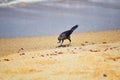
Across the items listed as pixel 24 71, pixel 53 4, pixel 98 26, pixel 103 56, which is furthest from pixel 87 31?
pixel 24 71

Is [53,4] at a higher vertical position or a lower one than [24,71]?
higher

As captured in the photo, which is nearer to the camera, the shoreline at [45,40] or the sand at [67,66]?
the sand at [67,66]

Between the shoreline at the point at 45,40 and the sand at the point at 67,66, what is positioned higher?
the shoreline at the point at 45,40

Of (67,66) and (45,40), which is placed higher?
(45,40)

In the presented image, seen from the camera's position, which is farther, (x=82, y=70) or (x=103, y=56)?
(x=103, y=56)

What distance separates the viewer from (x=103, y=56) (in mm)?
11383

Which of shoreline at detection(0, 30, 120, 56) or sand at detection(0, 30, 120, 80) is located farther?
shoreline at detection(0, 30, 120, 56)

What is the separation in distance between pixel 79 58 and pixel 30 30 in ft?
39.4

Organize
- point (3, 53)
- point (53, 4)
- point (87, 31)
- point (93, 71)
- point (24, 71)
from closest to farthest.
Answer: point (93, 71) < point (24, 71) < point (3, 53) < point (87, 31) < point (53, 4)

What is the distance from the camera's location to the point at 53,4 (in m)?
26.4

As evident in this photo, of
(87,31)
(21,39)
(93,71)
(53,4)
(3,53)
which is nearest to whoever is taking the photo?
(93,71)

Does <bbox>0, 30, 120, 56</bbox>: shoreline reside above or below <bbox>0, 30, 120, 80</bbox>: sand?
above

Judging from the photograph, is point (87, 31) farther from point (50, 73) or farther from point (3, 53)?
point (50, 73)

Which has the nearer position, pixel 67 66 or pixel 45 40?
pixel 67 66
